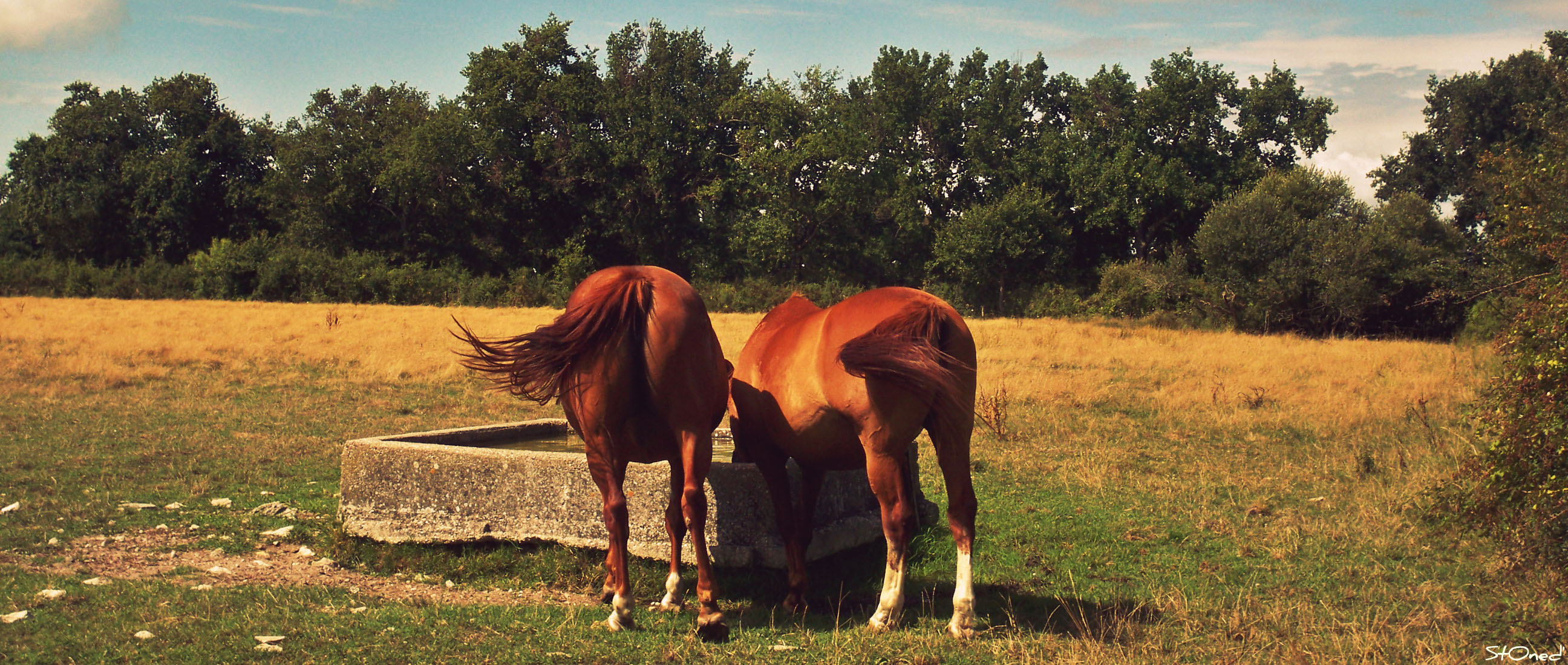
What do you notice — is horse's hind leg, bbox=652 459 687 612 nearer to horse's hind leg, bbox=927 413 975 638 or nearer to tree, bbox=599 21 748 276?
horse's hind leg, bbox=927 413 975 638

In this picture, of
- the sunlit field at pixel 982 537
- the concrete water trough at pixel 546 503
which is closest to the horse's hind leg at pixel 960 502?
the sunlit field at pixel 982 537

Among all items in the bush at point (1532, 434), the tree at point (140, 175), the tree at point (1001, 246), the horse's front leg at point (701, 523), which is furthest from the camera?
the tree at point (140, 175)

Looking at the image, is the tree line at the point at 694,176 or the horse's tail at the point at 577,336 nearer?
the horse's tail at the point at 577,336

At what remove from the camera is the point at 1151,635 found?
5117 mm

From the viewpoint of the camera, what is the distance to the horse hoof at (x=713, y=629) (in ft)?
16.5

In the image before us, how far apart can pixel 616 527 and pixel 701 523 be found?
465mm

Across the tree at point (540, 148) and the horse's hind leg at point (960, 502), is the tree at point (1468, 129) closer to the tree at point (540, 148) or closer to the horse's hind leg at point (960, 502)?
the tree at point (540, 148)

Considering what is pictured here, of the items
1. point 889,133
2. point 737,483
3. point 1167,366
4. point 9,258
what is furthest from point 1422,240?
point 9,258

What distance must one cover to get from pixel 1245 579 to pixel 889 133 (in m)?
50.2

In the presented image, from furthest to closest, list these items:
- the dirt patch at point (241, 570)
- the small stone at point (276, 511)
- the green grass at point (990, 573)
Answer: the small stone at point (276, 511), the dirt patch at point (241, 570), the green grass at point (990, 573)

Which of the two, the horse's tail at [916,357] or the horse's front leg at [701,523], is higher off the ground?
the horse's tail at [916,357]

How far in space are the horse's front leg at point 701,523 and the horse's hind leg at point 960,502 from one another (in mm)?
1173

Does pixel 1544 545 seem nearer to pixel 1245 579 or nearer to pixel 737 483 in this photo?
pixel 1245 579

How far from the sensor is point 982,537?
777cm
